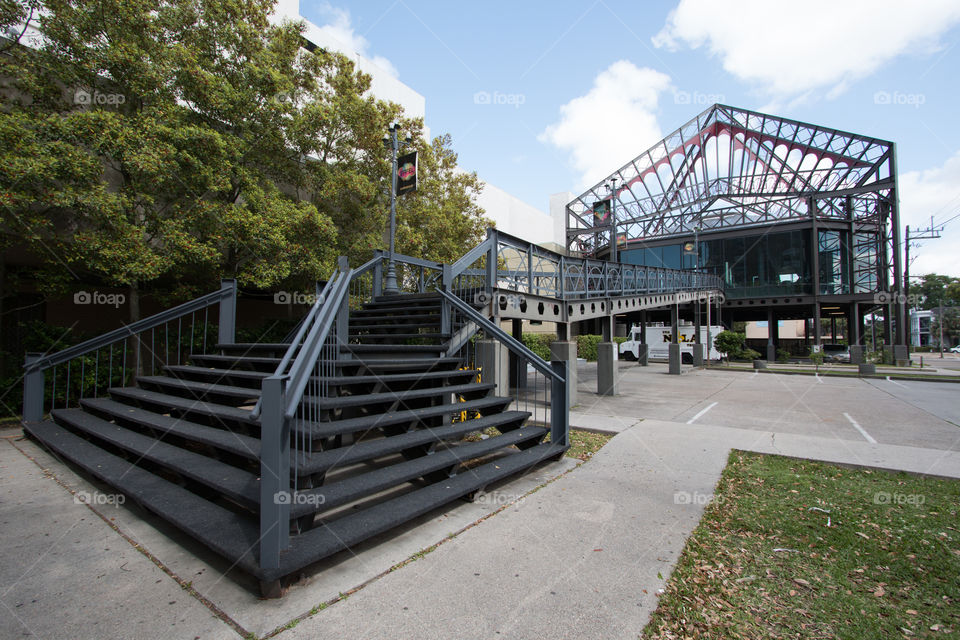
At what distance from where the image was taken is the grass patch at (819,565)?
2480 mm

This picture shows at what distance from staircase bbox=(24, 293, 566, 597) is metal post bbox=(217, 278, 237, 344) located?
0.71m

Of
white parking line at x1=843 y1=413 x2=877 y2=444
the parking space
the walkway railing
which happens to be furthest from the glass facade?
white parking line at x1=843 y1=413 x2=877 y2=444

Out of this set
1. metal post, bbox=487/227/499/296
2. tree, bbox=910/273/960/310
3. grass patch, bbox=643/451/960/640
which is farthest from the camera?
tree, bbox=910/273/960/310

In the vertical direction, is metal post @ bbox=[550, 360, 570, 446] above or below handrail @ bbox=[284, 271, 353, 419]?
below

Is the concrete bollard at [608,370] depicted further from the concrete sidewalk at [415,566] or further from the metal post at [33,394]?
the metal post at [33,394]

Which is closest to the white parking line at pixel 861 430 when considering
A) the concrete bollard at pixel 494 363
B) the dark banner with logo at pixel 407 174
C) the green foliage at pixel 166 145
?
the concrete bollard at pixel 494 363

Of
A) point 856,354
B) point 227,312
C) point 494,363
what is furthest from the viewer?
point 856,354

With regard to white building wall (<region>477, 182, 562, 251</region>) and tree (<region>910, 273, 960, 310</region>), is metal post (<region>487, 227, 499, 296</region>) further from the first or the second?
tree (<region>910, 273, 960, 310</region>)

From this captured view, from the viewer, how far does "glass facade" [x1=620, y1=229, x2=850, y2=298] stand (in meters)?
33.1

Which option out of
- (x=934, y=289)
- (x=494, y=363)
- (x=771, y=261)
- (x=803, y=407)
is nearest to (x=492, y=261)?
(x=494, y=363)

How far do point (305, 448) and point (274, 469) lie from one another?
1.05 meters

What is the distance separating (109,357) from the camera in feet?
28.5

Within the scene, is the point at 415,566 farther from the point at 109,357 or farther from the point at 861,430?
the point at 109,357

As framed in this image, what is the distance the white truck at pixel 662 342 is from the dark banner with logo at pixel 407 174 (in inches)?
841
